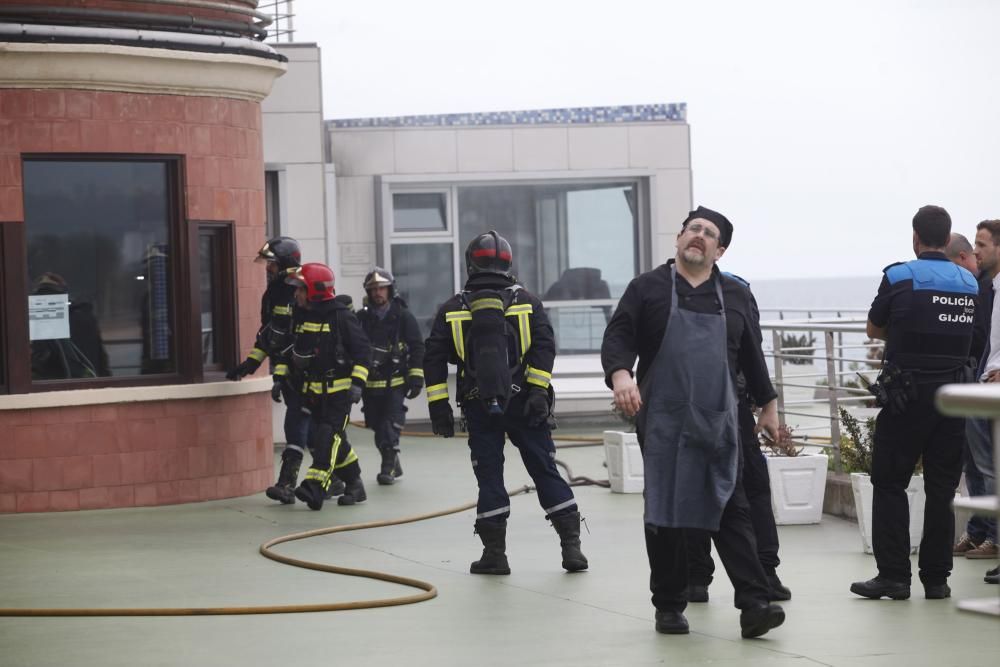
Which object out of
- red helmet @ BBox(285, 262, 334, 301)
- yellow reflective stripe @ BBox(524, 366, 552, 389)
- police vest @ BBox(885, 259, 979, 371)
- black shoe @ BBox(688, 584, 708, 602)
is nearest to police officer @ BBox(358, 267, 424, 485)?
red helmet @ BBox(285, 262, 334, 301)

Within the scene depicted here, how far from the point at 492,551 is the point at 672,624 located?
7.56 ft

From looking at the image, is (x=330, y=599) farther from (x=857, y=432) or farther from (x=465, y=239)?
(x=465, y=239)

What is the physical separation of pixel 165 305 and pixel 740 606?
291 inches

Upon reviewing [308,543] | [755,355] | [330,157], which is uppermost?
[330,157]

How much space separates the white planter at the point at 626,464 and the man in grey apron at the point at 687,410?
244 inches

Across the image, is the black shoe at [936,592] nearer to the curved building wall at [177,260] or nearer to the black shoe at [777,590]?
the black shoe at [777,590]

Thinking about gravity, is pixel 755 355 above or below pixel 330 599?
above

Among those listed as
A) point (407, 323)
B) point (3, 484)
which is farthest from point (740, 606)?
point (407, 323)

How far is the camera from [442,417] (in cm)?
1013

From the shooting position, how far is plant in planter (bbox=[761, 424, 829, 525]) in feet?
38.6

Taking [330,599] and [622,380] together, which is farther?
[330,599]

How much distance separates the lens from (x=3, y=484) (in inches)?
507

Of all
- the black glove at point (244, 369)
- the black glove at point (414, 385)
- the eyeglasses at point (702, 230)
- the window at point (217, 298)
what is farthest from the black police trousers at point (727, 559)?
the black glove at point (414, 385)

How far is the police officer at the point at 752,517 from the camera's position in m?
8.16
